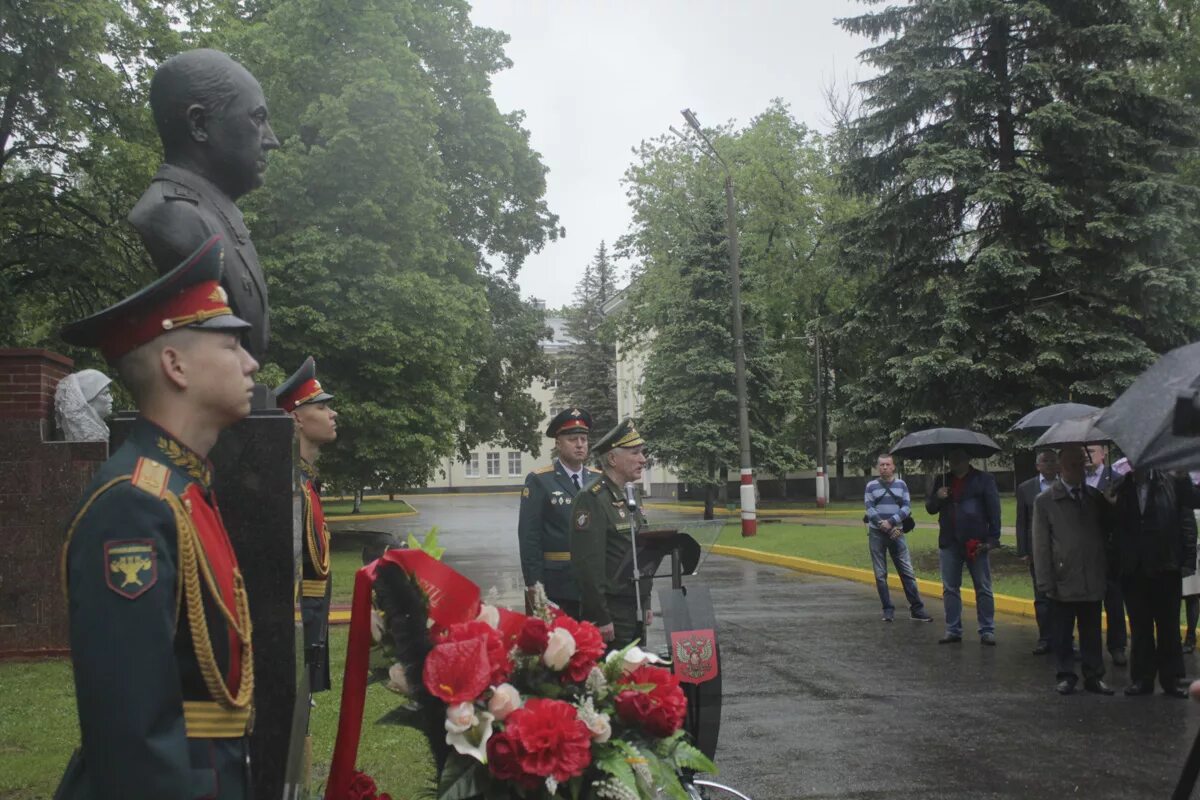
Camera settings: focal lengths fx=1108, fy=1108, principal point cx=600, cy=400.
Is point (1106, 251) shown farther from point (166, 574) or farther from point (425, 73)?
point (166, 574)

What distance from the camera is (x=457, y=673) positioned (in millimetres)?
2352

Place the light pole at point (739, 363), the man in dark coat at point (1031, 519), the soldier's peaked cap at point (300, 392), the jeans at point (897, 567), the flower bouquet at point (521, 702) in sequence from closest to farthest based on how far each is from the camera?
the flower bouquet at point (521, 702), the soldier's peaked cap at point (300, 392), the man in dark coat at point (1031, 519), the jeans at point (897, 567), the light pole at point (739, 363)

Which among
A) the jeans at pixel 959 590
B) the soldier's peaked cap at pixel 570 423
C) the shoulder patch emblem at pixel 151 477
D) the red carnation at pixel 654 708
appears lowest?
the jeans at pixel 959 590

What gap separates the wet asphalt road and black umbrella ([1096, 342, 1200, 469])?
1840mm

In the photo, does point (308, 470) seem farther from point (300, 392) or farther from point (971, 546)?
point (971, 546)

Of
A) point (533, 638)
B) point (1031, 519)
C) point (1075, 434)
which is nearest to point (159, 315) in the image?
point (533, 638)

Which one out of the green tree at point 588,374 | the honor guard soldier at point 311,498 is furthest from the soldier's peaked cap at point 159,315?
the green tree at point 588,374

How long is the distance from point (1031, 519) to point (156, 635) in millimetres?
9807

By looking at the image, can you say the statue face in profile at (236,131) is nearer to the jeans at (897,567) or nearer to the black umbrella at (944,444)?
the black umbrella at (944,444)

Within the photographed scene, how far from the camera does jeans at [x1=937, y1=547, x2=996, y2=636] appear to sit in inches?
434

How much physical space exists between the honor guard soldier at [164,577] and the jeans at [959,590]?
384 inches

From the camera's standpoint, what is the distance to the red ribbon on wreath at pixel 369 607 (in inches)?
98.0

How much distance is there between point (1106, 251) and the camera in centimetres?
1775

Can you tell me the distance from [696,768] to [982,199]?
16.5 meters
